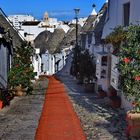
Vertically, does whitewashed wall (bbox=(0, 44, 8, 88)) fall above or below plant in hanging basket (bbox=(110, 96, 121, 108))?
above

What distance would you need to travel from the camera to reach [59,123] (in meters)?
12.3

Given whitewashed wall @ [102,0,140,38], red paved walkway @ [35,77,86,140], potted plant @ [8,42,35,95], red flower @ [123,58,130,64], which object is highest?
whitewashed wall @ [102,0,140,38]

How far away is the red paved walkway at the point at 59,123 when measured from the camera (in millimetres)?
10492

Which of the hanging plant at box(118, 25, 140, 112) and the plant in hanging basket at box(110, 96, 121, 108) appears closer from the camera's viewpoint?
the hanging plant at box(118, 25, 140, 112)

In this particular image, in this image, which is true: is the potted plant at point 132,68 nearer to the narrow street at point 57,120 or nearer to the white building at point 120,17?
the narrow street at point 57,120

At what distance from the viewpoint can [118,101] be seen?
623 inches

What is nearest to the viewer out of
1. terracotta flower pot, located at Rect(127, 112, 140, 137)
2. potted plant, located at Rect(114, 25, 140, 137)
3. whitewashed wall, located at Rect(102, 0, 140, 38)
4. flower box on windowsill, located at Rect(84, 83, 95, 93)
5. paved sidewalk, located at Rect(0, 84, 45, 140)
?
terracotta flower pot, located at Rect(127, 112, 140, 137)

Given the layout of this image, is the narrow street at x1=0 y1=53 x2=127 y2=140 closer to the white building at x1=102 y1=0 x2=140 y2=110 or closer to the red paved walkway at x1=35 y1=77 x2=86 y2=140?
the red paved walkway at x1=35 y1=77 x2=86 y2=140

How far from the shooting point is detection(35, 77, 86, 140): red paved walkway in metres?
10.5

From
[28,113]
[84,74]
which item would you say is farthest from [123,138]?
[84,74]

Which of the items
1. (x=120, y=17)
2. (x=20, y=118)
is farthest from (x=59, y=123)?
(x=120, y=17)

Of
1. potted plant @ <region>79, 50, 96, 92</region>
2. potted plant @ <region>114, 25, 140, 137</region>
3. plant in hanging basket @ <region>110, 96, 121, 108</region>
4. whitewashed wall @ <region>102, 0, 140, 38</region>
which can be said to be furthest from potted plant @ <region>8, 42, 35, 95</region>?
potted plant @ <region>114, 25, 140, 137</region>

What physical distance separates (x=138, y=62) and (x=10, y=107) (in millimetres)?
6731

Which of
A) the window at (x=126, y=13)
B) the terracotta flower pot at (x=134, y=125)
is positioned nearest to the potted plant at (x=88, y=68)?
the window at (x=126, y=13)
